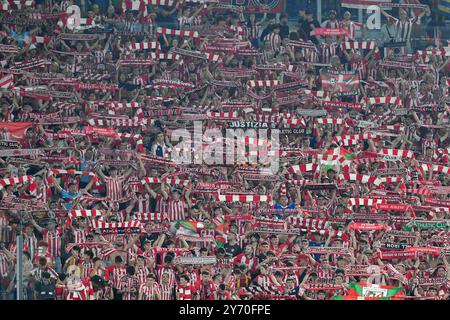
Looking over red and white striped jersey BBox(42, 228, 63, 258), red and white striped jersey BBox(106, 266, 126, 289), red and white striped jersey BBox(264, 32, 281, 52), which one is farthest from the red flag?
red and white striped jersey BBox(264, 32, 281, 52)

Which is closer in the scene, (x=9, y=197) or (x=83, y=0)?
(x=9, y=197)

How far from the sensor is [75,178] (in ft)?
75.6

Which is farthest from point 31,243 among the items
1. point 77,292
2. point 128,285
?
point 128,285

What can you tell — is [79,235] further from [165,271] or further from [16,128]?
[16,128]

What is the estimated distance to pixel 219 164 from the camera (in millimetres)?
23703

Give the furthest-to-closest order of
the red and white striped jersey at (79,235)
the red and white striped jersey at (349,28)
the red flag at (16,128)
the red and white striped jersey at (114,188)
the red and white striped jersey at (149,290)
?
1. the red and white striped jersey at (349,28)
2. the red flag at (16,128)
3. the red and white striped jersey at (114,188)
4. the red and white striped jersey at (79,235)
5. the red and white striped jersey at (149,290)

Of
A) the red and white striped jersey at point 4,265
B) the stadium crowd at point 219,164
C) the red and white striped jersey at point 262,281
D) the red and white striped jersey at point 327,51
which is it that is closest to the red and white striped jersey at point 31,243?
the stadium crowd at point 219,164

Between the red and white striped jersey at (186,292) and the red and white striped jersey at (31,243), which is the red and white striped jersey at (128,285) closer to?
the red and white striped jersey at (186,292)

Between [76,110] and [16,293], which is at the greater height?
[76,110]

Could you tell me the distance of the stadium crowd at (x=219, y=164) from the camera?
22141mm

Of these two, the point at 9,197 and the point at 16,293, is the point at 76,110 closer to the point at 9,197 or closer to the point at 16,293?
the point at 9,197

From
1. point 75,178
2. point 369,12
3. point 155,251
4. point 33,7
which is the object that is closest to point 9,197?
point 75,178
